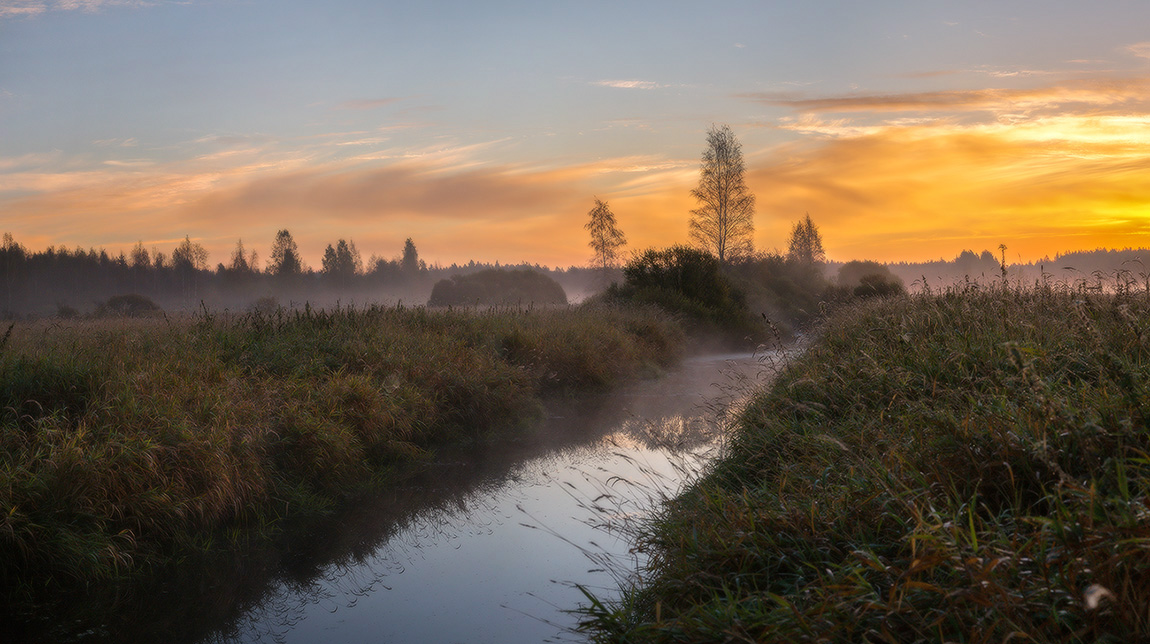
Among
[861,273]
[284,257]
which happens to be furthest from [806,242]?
[284,257]

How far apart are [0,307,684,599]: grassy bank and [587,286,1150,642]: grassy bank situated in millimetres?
3796

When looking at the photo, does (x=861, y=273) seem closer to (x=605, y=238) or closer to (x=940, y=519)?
(x=605, y=238)

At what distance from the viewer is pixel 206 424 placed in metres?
6.11

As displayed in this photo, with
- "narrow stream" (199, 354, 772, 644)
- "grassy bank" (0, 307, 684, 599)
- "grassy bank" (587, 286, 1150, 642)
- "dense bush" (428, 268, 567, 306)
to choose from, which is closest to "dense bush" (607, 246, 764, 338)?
"grassy bank" (0, 307, 684, 599)

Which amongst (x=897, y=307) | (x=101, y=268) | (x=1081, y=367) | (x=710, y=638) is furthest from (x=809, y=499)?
(x=101, y=268)

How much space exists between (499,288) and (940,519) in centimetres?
3960

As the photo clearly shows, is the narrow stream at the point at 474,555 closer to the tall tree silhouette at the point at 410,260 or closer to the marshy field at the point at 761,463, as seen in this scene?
the marshy field at the point at 761,463

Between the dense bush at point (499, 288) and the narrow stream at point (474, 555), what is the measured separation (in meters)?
29.5

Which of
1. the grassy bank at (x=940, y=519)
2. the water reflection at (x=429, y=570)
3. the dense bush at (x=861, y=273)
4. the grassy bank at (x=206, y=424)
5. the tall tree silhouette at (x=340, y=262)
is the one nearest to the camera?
the grassy bank at (x=940, y=519)

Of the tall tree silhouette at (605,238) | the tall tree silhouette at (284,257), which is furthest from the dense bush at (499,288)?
the tall tree silhouette at (284,257)

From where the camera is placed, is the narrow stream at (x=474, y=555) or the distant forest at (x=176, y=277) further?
the distant forest at (x=176, y=277)

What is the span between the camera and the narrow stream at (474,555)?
13.7 feet

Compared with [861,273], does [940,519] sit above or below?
below

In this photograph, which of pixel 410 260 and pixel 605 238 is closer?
pixel 605 238
